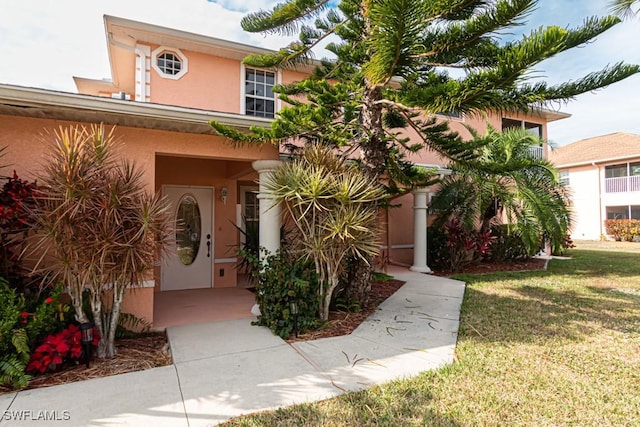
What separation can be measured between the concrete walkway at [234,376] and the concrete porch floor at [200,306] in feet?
1.55

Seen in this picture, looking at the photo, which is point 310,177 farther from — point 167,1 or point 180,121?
point 167,1

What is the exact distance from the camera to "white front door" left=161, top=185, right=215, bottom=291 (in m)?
8.53

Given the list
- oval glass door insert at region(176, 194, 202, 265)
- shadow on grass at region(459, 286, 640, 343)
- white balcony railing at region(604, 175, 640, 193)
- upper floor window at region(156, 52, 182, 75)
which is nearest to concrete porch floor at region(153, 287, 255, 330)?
oval glass door insert at region(176, 194, 202, 265)

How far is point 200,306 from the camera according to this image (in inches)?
269

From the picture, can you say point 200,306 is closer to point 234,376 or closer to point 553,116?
point 234,376

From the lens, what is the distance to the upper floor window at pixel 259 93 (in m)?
10.6

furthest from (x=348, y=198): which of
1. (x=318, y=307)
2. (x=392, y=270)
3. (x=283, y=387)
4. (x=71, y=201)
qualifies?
(x=392, y=270)

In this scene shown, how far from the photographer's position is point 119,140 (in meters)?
5.07

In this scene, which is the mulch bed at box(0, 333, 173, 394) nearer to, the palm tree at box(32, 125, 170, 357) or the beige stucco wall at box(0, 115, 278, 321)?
the palm tree at box(32, 125, 170, 357)

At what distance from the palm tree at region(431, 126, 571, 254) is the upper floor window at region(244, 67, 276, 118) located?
6.36 m

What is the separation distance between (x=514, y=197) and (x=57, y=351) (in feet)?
37.4

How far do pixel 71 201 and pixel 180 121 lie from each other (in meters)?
1.82

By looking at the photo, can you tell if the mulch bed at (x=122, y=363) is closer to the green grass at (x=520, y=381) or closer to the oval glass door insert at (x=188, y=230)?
the green grass at (x=520, y=381)

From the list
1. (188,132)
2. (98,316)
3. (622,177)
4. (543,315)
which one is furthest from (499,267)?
(622,177)
